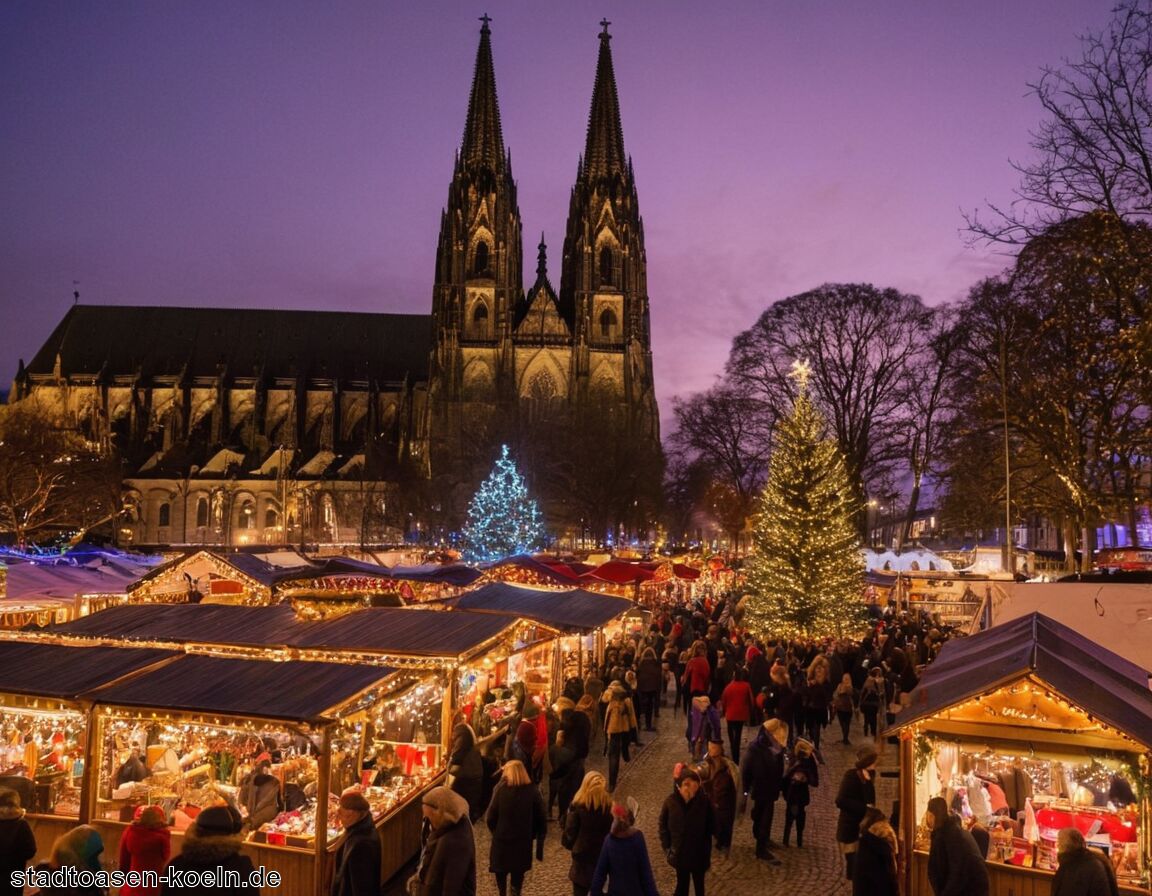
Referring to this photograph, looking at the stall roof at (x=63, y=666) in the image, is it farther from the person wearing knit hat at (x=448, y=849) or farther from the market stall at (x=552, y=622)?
the market stall at (x=552, y=622)

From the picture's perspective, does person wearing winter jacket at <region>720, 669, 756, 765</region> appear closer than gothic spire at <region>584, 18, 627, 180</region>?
Yes

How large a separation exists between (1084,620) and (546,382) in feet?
156

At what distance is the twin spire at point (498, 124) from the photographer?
199ft

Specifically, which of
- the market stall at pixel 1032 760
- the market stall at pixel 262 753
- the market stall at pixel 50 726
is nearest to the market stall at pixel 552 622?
the market stall at pixel 262 753

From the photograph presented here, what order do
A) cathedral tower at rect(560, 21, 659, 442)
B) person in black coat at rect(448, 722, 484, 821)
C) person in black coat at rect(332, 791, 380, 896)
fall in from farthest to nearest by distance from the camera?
cathedral tower at rect(560, 21, 659, 442)
person in black coat at rect(448, 722, 484, 821)
person in black coat at rect(332, 791, 380, 896)

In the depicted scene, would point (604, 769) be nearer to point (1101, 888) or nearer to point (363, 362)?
point (1101, 888)

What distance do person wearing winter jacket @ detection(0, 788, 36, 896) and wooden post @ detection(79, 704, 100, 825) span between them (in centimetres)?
201

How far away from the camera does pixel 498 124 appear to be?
61.3 metres

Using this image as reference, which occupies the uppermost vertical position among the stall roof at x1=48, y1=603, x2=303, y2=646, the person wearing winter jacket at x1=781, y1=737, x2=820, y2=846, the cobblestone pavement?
the stall roof at x1=48, y1=603, x2=303, y2=646

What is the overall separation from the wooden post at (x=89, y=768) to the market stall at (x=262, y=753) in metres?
0.01

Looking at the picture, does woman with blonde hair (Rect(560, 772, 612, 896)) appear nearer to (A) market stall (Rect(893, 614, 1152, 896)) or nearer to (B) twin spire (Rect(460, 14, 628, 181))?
(A) market stall (Rect(893, 614, 1152, 896))

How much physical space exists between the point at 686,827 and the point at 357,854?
236 cm

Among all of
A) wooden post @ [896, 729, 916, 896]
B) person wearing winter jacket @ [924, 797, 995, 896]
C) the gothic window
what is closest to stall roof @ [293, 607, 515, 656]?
wooden post @ [896, 729, 916, 896]

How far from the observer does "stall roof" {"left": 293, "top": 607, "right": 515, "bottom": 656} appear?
9.08 m
